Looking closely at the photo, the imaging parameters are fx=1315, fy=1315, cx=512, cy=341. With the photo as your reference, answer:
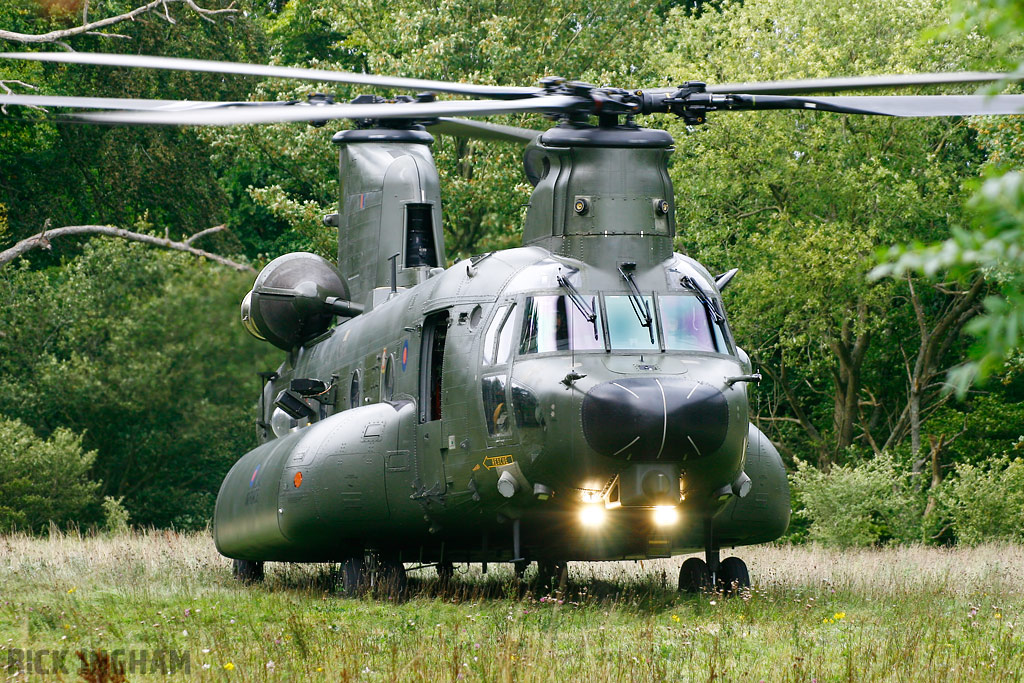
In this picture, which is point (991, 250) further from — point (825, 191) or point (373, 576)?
point (825, 191)

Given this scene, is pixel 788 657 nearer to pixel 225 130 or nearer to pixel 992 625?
pixel 992 625

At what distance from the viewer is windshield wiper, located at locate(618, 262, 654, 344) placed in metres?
11.3

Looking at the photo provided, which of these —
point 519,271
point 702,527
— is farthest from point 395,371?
point 702,527

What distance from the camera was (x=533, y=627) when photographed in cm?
1016

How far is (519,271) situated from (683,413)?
2.28 metres

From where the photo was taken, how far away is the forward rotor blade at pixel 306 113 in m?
7.97

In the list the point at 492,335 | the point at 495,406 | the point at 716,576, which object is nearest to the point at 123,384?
the point at 492,335

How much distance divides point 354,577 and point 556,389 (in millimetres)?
3778

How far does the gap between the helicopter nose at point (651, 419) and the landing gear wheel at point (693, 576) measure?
2857 millimetres

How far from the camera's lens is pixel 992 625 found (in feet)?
34.9

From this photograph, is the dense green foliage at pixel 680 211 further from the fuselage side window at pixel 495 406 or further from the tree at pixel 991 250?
the tree at pixel 991 250

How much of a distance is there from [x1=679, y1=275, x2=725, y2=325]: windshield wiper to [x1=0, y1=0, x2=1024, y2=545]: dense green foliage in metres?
11.8

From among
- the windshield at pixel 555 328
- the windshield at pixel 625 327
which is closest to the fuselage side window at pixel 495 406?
the windshield at pixel 555 328

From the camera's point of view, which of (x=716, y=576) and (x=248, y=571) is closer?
(x=716, y=576)
